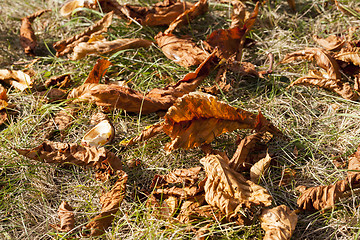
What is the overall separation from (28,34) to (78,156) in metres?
1.38

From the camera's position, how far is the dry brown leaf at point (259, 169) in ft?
5.71

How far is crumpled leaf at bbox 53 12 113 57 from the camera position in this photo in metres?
2.60

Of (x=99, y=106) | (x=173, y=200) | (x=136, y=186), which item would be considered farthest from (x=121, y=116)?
(x=173, y=200)

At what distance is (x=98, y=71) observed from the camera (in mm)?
2322

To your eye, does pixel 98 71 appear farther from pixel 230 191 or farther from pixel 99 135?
pixel 230 191

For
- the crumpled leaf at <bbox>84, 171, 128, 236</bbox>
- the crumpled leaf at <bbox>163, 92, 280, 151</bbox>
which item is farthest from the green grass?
the crumpled leaf at <bbox>163, 92, 280, 151</bbox>

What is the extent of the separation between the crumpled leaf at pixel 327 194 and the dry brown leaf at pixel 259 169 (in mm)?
205

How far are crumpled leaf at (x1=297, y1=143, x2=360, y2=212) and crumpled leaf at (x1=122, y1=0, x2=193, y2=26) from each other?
1585mm

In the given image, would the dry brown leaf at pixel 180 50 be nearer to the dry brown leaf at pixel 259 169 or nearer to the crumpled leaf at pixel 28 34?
the dry brown leaf at pixel 259 169

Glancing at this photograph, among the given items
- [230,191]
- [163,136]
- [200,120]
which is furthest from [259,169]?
[163,136]

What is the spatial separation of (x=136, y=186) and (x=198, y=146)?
1.24 ft

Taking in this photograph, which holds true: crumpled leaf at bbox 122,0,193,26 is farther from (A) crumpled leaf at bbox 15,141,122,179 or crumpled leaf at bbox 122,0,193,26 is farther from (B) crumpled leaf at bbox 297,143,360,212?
(B) crumpled leaf at bbox 297,143,360,212

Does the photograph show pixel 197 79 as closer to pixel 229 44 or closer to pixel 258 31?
pixel 229 44

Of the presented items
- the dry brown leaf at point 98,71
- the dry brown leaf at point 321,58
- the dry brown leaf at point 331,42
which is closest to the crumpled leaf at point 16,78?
the dry brown leaf at point 98,71
